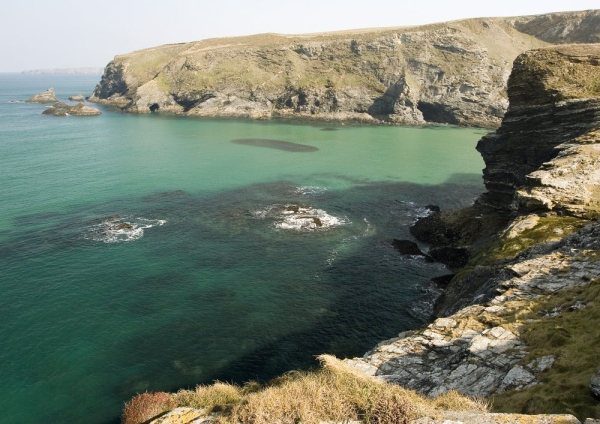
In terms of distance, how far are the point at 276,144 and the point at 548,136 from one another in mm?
78241

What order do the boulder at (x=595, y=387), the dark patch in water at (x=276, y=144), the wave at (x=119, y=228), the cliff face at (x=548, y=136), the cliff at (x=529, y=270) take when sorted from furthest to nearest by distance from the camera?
1. the dark patch in water at (x=276, y=144)
2. the wave at (x=119, y=228)
3. the cliff face at (x=548, y=136)
4. the cliff at (x=529, y=270)
5. the boulder at (x=595, y=387)

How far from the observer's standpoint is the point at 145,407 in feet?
80.2

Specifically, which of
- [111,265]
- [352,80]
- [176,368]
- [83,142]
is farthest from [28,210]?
[352,80]

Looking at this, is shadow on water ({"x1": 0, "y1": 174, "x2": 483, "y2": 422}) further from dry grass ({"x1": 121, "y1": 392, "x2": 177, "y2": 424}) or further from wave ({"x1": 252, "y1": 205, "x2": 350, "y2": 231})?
dry grass ({"x1": 121, "y1": 392, "x2": 177, "y2": 424})

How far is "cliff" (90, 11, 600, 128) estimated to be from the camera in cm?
15888

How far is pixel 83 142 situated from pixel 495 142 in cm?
10504

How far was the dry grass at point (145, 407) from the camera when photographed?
78.0 feet

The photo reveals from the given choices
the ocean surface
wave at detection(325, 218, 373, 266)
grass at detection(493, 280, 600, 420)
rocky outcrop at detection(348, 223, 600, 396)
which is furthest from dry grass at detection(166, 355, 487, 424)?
wave at detection(325, 218, 373, 266)

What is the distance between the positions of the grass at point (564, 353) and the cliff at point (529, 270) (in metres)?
0.05

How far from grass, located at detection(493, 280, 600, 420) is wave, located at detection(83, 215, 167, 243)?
155 feet

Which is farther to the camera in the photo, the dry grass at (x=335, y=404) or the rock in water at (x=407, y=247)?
the rock in water at (x=407, y=247)

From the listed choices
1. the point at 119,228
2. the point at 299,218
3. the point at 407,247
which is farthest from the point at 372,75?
the point at 119,228

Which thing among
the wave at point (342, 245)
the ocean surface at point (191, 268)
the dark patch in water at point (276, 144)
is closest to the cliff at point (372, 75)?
the dark patch in water at point (276, 144)

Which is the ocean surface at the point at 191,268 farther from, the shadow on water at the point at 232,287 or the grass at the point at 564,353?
the grass at the point at 564,353
